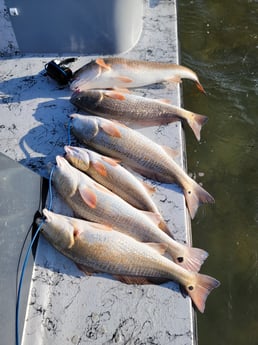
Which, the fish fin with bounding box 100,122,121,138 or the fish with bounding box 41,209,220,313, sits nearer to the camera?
the fish with bounding box 41,209,220,313

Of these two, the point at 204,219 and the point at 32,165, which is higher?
the point at 32,165

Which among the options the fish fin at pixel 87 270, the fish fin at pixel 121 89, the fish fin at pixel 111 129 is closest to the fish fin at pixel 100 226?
the fish fin at pixel 87 270

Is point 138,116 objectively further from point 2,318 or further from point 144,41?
point 2,318

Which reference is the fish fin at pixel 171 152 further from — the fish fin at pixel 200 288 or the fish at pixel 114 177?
the fish fin at pixel 200 288

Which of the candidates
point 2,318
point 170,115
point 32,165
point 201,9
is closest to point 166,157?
point 170,115

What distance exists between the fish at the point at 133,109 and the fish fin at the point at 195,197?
60 centimetres

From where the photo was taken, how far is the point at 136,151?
322 centimetres

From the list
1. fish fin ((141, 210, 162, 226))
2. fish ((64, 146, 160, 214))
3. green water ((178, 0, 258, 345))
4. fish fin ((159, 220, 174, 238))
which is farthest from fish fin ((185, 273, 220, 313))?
green water ((178, 0, 258, 345))

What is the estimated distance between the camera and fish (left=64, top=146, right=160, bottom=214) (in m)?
2.99

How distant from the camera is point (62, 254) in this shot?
109 inches

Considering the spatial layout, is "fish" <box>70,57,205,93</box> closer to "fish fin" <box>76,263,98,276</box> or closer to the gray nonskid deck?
the gray nonskid deck

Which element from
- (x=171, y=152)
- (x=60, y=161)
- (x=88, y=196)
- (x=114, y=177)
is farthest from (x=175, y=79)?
(x=88, y=196)

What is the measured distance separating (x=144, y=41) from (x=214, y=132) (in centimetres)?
127

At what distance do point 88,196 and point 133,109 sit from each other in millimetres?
→ 1025
